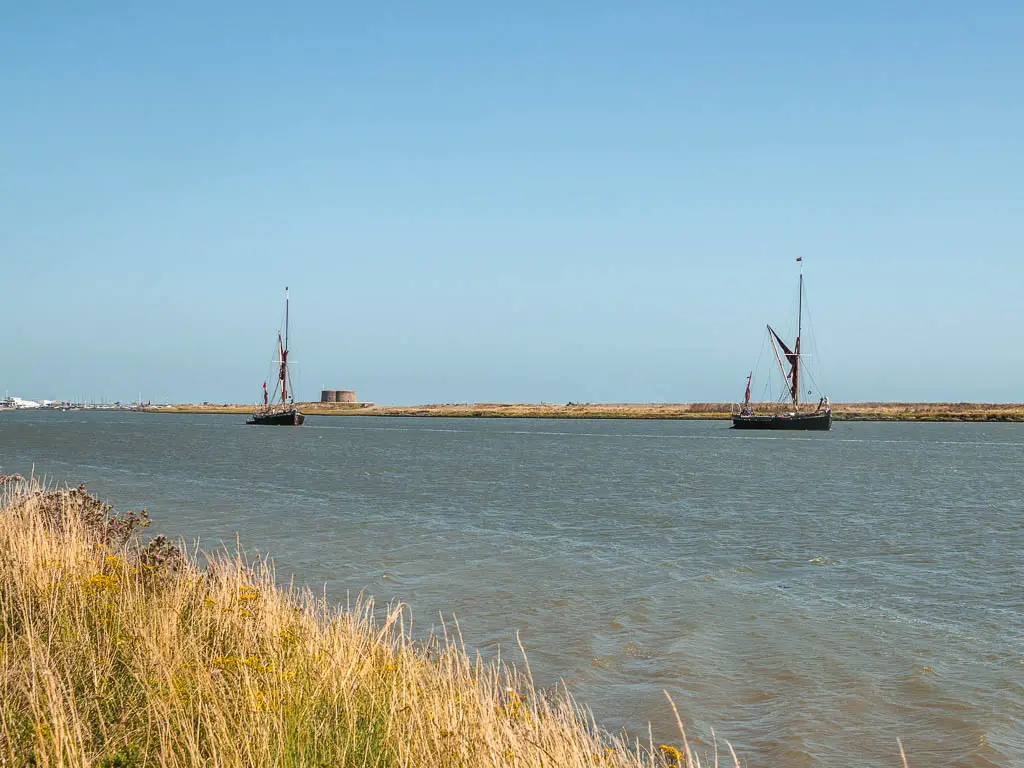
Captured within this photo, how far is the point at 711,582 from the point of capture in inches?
627

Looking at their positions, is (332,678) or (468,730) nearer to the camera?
(468,730)

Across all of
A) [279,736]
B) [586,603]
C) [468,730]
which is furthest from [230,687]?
[586,603]

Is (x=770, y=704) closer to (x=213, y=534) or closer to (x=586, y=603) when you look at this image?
(x=586, y=603)

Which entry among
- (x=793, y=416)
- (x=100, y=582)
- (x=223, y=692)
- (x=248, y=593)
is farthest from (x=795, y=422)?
(x=223, y=692)

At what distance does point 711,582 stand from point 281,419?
390ft

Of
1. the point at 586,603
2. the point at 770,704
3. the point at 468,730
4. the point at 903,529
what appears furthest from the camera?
the point at 903,529

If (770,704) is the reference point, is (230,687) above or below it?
above

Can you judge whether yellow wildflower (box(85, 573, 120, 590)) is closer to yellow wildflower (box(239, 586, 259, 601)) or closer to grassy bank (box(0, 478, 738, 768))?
grassy bank (box(0, 478, 738, 768))

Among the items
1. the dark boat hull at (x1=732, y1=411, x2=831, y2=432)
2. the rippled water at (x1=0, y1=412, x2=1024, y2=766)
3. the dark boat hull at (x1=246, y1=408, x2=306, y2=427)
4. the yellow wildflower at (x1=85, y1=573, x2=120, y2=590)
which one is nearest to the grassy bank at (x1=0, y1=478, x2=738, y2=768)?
the yellow wildflower at (x1=85, y1=573, x2=120, y2=590)

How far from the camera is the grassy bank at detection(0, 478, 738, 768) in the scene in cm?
551

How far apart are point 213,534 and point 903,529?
59.1ft

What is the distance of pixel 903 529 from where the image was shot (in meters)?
24.2

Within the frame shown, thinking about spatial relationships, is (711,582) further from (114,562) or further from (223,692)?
(223,692)

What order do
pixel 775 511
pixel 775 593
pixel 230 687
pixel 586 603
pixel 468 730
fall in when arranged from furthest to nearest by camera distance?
1. pixel 775 511
2. pixel 775 593
3. pixel 586 603
4. pixel 230 687
5. pixel 468 730
